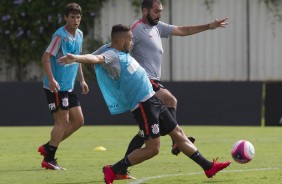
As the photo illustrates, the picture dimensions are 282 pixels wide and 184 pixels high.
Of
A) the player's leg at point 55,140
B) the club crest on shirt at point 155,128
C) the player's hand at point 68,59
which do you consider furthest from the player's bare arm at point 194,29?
the player's hand at point 68,59

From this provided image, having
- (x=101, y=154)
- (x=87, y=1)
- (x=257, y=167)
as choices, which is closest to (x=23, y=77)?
(x=87, y=1)

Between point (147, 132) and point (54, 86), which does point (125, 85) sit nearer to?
point (147, 132)

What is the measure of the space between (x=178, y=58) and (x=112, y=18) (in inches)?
95.4

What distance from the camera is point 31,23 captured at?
91.5 feet

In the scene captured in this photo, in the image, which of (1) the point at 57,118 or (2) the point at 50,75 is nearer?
(2) the point at 50,75

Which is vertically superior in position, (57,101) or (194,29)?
(194,29)

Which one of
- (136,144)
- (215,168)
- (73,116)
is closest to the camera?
(215,168)

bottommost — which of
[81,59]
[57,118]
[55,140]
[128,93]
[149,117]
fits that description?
[55,140]

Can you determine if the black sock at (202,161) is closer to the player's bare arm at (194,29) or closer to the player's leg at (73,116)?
the player's bare arm at (194,29)

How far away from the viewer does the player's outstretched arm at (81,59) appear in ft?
28.1

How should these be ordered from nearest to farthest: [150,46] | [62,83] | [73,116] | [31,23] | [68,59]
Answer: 1. [68,59]
2. [150,46]
3. [62,83]
4. [73,116]
5. [31,23]

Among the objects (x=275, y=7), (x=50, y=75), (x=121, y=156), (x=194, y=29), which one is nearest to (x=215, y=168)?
(x=194, y=29)

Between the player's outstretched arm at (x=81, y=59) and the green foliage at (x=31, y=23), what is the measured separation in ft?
61.6

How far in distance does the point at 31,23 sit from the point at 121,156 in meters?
15.4
